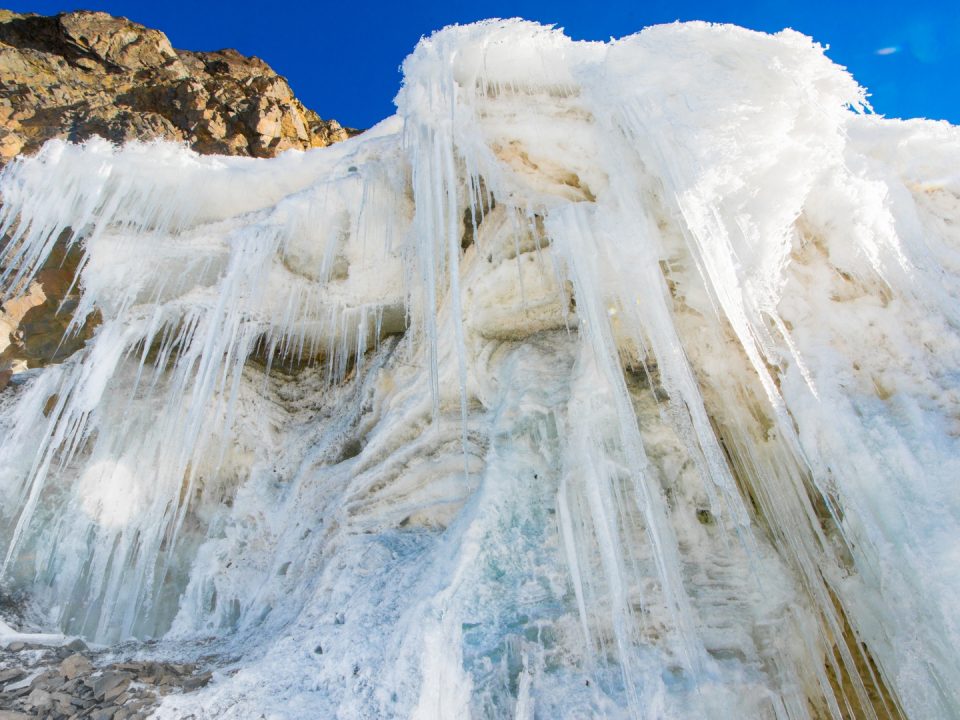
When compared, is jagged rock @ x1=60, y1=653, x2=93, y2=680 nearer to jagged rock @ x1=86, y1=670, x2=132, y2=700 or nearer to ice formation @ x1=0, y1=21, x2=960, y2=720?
jagged rock @ x1=86, y1=670, x2=132, y2=700

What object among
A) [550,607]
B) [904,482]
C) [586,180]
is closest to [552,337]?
[586,180]

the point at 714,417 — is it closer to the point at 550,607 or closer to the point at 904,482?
the point at 904,482

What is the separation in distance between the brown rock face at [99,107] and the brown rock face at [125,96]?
0.02 metres

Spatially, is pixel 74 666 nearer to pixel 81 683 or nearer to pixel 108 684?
pixel 81 683

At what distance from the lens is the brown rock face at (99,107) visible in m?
9.49

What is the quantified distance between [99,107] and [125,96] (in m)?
0.89

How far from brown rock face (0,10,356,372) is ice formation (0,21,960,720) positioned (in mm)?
1358

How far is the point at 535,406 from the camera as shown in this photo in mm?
6129

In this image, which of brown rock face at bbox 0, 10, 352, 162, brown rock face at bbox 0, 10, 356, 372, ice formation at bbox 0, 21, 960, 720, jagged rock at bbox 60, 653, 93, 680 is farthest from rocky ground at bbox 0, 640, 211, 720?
brown rock face at bbox 0, 10, 352, 162

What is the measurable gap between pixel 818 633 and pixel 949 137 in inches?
192

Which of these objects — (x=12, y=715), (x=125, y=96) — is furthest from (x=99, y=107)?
(x=12, y=715)

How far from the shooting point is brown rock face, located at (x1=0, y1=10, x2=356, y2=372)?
949 centimetres

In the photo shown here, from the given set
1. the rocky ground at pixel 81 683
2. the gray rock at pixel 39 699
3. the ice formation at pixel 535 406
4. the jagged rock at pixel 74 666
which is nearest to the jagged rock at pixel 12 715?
the rocky ground at pixel 81 683

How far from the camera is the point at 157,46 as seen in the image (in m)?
15.8
